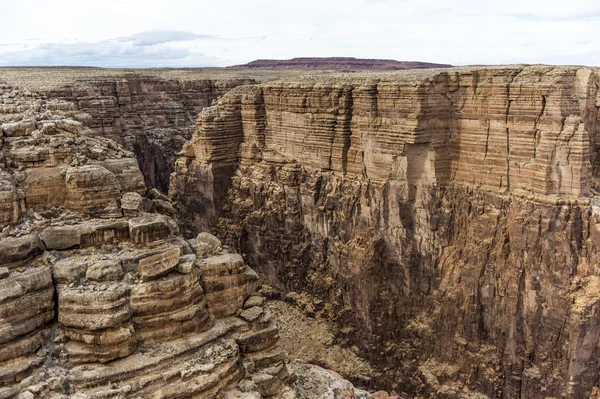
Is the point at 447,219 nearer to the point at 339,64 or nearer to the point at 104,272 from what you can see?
the point at 104,272

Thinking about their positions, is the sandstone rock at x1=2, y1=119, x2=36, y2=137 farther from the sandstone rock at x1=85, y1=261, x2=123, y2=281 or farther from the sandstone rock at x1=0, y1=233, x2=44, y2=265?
the sandstone rock at x1=85, y1=261, x2=123, y2=281

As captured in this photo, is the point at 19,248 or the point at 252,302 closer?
the point at 19,248

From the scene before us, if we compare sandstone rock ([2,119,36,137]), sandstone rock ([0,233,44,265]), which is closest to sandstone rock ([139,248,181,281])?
sandstone rock ([0,233,44,265])

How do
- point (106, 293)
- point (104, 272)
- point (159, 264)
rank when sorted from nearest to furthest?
point (106, 293) → point (104, 272) → point (159, 264)

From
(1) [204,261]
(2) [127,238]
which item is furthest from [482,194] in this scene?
(2) [127,238]

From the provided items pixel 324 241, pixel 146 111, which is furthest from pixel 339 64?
pixel 324 241

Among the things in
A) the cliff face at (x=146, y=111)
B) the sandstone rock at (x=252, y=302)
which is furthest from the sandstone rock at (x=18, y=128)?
the cliff face at (x=146, y=111)
